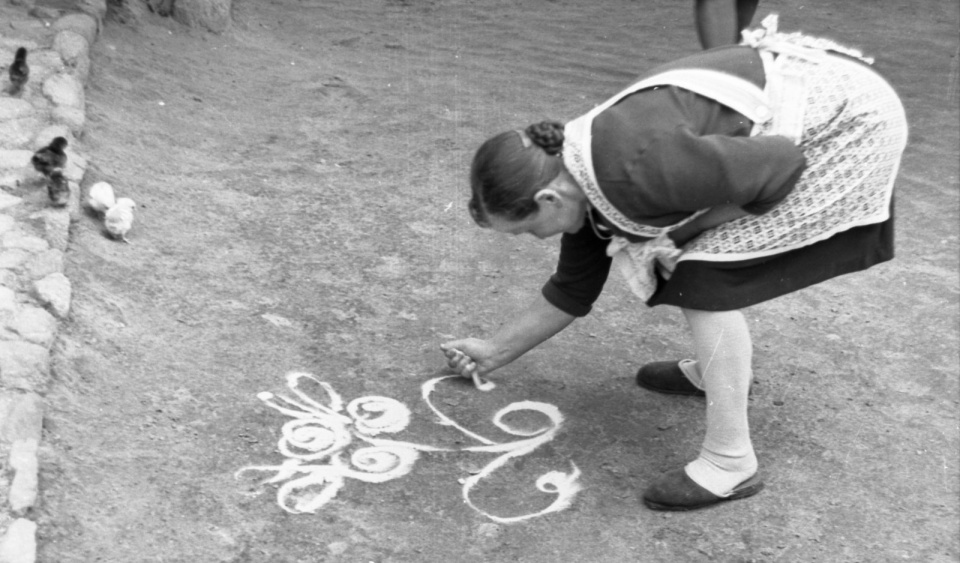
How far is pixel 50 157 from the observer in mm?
3617

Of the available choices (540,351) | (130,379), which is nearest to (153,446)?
(130,379)

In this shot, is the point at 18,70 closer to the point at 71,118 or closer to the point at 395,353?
the point at 71,118

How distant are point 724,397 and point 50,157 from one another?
2.38 metres

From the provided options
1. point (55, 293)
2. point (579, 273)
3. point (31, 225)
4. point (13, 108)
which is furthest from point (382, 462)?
point (13, 108)

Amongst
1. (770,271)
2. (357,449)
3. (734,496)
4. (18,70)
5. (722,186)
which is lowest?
(357,449)

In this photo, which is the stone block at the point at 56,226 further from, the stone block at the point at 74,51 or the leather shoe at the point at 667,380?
the leather shoe at the point at 667,380

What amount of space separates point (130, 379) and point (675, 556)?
1.55 m

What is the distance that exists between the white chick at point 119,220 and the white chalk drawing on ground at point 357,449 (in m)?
0.91

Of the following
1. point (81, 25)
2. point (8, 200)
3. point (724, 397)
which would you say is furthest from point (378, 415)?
point (81, 25)

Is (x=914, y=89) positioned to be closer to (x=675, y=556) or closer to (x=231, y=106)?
(x=231, y=106)

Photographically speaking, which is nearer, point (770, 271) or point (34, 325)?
point (770, 271)

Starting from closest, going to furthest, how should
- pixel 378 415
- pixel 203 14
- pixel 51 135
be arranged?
1. pixel 378 415
2. pixel 51 135
3. pixel 203 14

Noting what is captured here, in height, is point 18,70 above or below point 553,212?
below

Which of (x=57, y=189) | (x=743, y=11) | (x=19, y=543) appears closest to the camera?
(x=19, y=543)
